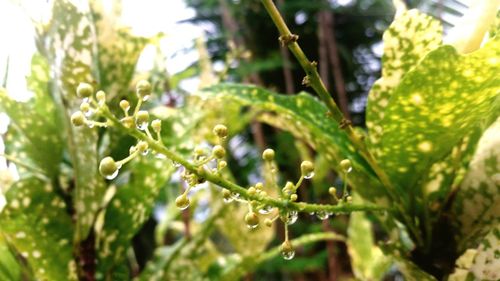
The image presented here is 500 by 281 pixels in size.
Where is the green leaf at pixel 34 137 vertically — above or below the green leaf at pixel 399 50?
below

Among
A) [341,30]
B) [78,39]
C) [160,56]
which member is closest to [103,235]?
[78,39]

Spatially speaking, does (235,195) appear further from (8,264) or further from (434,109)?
(8,264)

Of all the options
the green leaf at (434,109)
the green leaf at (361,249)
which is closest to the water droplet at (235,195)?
the green leaf at (434,109)

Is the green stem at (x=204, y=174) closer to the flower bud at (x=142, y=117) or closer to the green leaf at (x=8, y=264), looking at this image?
the flower bud at (x=142, y=117)

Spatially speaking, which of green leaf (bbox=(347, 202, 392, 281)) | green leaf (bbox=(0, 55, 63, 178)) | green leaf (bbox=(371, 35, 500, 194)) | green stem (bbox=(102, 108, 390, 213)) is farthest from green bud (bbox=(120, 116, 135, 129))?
green leaf (bbox=(347, 202, 392, 281))

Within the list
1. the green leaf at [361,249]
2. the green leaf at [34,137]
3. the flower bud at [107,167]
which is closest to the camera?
the flower bud at [107,167]

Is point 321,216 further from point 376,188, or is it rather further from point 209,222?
point 209,222
